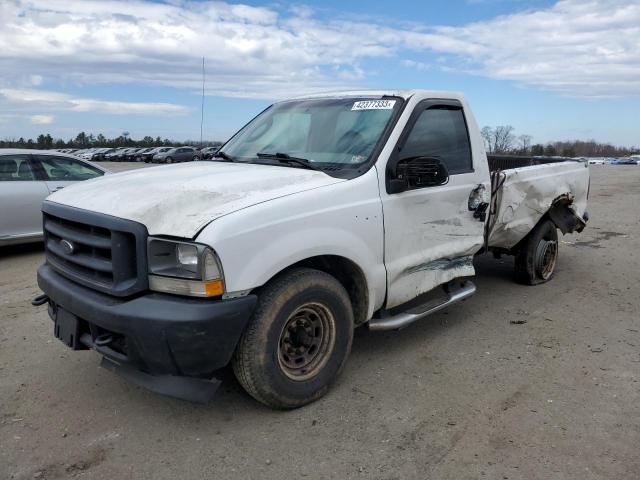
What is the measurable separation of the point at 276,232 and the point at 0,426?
6.84 ft

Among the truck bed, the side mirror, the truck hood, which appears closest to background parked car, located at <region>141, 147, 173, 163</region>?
the truck bed

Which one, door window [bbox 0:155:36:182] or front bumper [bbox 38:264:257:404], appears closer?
front bumper [bbox 38:264:257:404]

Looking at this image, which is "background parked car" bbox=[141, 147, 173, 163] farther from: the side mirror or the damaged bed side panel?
the side mirror

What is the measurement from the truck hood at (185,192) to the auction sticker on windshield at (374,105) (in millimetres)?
833

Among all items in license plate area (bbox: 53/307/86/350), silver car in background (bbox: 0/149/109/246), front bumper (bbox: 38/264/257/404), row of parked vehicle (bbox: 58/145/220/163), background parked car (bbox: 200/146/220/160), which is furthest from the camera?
row of parked vehicle (bbox: 58/145/220/163)

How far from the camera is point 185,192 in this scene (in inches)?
126

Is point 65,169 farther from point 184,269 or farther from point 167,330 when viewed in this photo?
point 167,330

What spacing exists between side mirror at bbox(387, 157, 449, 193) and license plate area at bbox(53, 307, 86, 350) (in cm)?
220

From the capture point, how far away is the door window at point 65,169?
829 cm

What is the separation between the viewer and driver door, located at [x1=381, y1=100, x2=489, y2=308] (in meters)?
3.93

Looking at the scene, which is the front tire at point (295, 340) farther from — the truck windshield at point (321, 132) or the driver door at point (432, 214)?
the truck windshield at point (321, 132)

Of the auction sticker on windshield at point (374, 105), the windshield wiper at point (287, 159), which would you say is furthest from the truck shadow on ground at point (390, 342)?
the auction sticker on windshield at point (374, 105)

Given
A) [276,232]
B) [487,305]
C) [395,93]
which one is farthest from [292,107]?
[487,305]

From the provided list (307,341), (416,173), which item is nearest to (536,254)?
(416,173)
